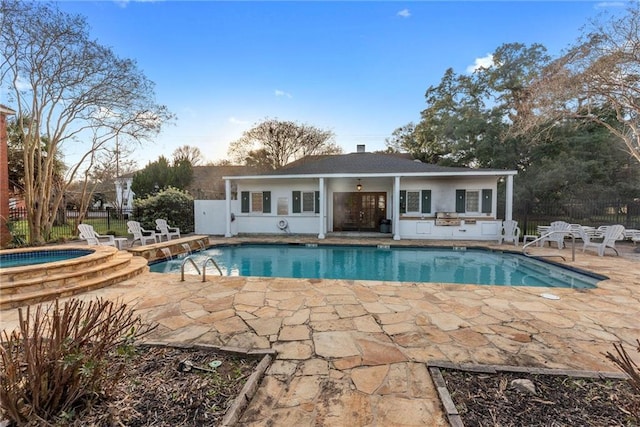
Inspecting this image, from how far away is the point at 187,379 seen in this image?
2.40m

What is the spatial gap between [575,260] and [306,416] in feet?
28.6

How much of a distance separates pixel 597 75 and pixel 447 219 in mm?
6288

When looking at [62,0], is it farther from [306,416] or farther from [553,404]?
[553,404]

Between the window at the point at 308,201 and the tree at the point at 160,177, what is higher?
the tree at the point at 160,177

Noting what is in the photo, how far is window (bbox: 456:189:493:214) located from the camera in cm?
1216

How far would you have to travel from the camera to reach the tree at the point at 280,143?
23188mm

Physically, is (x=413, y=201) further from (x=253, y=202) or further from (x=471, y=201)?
(x=253, y=202)

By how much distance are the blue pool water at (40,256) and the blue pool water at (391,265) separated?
1796 millimetres

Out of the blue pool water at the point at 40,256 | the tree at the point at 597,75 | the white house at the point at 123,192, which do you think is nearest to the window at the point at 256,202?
the blue pool water at the point at 40,256

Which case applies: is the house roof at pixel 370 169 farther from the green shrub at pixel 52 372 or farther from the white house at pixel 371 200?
the green shrub at pixel 52 372

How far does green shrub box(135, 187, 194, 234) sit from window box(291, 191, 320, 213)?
5.19 metres

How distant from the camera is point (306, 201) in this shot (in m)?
13.6

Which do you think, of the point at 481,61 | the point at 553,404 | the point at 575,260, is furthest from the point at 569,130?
the point at 553,404

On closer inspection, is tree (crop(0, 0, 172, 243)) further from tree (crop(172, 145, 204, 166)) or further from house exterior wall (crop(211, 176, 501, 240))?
tree (crop(172, 145, 204, 166))
